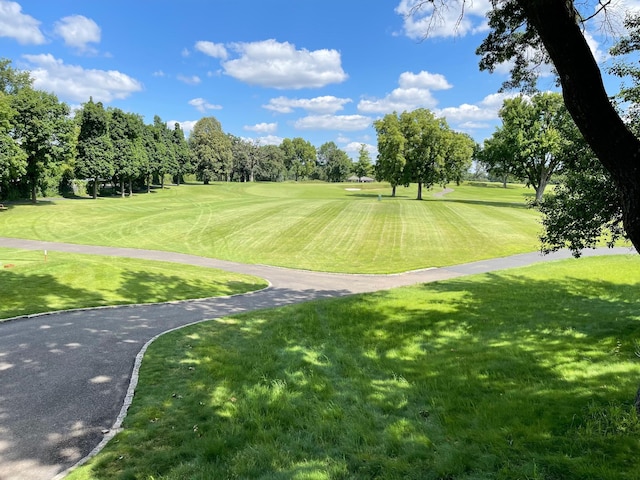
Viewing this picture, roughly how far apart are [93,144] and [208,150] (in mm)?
37679

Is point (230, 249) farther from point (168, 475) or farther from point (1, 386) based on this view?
point (168, 475)

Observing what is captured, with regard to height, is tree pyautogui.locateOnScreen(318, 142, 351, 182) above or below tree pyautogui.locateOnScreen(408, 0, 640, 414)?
above

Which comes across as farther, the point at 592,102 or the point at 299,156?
the point at 299,156

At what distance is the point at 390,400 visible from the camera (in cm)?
541

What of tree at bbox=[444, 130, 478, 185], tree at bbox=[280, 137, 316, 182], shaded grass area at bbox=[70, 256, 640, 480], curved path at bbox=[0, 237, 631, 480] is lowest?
curved path at bbox=[0, 237, 631, 480]

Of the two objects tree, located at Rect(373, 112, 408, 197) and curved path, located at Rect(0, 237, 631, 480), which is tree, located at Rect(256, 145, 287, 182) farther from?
curved path, located at Rect(0, 237, 631, 480)

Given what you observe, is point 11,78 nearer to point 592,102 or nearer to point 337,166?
point 592,102

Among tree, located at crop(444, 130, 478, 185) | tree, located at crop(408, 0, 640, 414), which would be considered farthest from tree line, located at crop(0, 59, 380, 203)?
tree, located at crop(444, 130, 478, 185)

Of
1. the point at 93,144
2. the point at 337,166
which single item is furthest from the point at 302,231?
the point at 337,166

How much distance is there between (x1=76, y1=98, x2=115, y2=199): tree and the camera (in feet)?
161

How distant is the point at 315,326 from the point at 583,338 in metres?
5.68

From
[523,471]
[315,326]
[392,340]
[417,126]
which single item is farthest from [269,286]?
→ [417,126]

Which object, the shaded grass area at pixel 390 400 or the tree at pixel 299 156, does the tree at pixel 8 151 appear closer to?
the shaded grass area at pixel 390 400

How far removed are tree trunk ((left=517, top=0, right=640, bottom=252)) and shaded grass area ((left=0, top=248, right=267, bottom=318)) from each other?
1332 cm
